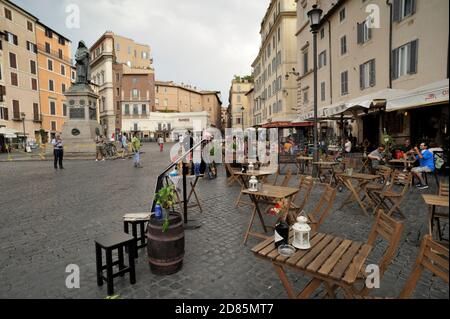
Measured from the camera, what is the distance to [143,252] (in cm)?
411

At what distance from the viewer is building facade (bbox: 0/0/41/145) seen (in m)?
34.5


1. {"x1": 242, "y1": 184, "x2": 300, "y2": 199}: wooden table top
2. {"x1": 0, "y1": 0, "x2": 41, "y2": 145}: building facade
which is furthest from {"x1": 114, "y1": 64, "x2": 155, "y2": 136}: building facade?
{"x1": 242, "y1": 184, "x2": 300, "y2": 199}: wooden table top

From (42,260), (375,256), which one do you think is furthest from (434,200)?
(42,260)

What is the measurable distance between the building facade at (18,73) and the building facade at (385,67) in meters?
37.3

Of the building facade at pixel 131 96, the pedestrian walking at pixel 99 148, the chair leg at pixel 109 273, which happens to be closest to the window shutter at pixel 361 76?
the chair leg at pixel 109 273

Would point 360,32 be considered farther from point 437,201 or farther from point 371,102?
point 437,201

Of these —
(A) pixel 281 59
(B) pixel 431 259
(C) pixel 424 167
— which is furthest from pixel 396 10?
(A) pixel 281 59

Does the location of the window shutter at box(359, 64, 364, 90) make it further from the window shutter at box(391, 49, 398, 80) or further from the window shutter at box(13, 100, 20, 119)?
the window shutter at box(13, 100, 20, 119)

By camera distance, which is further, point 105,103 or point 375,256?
point 105,103

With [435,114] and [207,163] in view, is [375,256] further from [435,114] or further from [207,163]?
[435,114]

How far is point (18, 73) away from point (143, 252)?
4571cm

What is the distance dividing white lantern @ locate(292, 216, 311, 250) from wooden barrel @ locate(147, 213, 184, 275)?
158 centimetres
